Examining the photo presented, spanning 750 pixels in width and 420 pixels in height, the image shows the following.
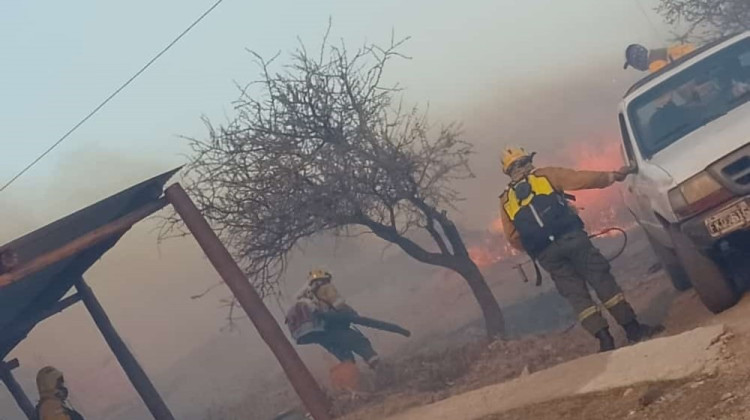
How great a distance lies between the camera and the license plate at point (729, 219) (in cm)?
657

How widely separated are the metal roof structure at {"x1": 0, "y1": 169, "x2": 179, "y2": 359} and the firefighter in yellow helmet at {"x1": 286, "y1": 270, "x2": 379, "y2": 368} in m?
2.85

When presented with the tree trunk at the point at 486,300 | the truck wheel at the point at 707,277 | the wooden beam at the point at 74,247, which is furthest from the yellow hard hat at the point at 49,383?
the truck wheel at the point at 707,277

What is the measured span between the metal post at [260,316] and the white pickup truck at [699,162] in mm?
3492

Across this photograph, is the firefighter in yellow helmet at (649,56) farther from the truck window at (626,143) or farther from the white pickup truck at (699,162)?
the truck window at (626,143)

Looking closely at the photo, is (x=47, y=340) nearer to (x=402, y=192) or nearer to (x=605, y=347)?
(x=402, y=192)

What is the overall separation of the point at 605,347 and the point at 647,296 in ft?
10.8

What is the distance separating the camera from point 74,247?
8.80 meters

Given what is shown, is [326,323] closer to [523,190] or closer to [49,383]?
[49,383]

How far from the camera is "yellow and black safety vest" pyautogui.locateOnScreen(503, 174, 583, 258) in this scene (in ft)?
26.4

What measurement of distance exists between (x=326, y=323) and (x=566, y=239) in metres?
5.34

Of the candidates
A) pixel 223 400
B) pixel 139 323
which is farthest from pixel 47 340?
pixel 223 400

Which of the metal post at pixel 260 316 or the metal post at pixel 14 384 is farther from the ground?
the metal post at pixel 14 384

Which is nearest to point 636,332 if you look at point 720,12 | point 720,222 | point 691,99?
point 720,222

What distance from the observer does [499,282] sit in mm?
21766
